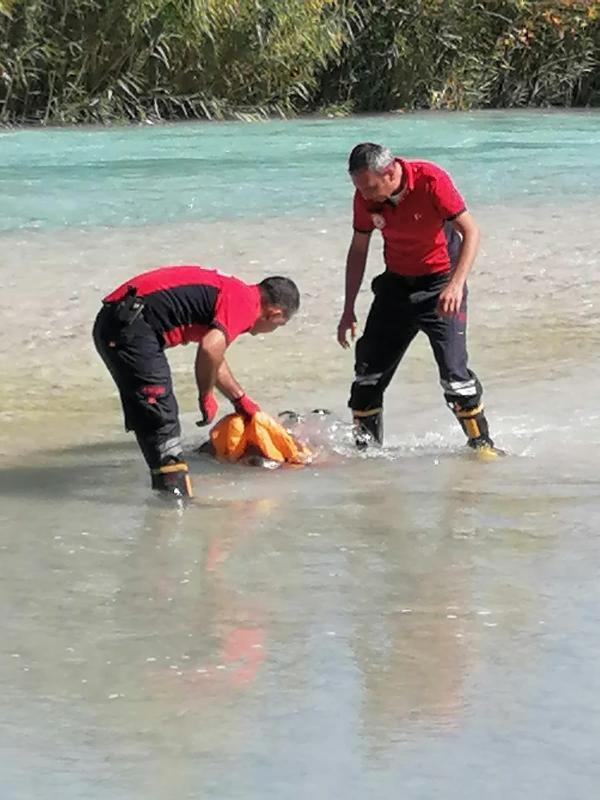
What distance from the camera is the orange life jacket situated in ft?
24.0

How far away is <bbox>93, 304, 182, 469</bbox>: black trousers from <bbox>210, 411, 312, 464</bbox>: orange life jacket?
0.70 metres

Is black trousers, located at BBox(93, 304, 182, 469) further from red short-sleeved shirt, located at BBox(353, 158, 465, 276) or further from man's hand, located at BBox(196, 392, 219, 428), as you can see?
red short-sleeved shirt, located at BBox(353, 158, 465, 276)

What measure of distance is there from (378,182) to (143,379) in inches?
47.4

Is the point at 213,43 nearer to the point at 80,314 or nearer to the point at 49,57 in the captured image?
the point at 49,57

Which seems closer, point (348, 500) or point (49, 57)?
point (348, 500)

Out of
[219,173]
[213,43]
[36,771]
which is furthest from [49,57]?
[36,771]

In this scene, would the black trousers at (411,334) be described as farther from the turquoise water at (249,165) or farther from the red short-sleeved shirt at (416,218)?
the turquoise water at (249,165)

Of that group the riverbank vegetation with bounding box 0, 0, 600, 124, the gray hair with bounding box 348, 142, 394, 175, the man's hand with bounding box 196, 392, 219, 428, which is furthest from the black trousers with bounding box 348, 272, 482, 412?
the riverbank vegetation with bounding box 0, 0, 600, 124

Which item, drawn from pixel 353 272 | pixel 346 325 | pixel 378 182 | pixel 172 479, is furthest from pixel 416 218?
pixel 172 479

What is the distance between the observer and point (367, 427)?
7734 millimetres

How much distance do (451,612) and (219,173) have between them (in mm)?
14935

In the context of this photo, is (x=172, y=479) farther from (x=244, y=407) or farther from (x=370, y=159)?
(x=370, y=159)

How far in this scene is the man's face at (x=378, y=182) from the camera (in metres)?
6.84

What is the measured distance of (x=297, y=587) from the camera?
5.42 m
